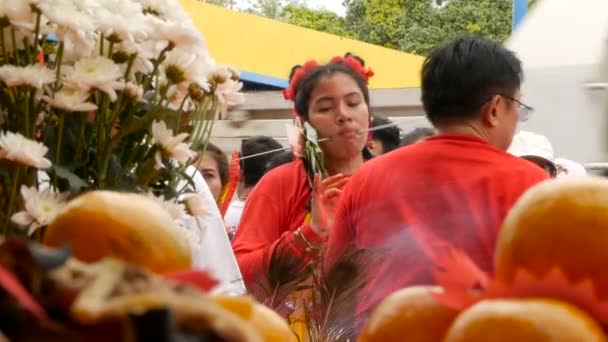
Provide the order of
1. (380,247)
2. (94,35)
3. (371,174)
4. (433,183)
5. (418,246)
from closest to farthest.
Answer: (418,246) < (94,35) < (380,247) < (433,183) < (371,174)

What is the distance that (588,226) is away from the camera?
0.63m

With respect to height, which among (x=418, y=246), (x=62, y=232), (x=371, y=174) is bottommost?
(x=371, y=174)

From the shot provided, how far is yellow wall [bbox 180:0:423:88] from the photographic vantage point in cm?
809

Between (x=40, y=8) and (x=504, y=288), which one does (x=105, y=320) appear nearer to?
(x=504, y=288)

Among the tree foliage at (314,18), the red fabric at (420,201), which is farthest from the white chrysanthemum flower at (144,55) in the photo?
the tree foliage at (314,18)

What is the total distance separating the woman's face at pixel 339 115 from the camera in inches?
107

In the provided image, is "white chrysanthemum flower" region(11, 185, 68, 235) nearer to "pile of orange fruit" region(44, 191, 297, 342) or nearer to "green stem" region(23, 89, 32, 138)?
"green stem" region(23, 89, 32, 138)

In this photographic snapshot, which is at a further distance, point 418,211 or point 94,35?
point 418,211

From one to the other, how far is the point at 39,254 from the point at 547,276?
0.28 metres

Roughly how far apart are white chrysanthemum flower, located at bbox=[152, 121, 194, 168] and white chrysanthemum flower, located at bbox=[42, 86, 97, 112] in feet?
0.29

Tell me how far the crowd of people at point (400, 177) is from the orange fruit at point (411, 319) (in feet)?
0.36

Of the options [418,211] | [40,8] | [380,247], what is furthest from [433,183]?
[40,8]

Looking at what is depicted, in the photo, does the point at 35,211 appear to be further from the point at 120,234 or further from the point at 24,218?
the point at 120,234

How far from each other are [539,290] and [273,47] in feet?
26.8
